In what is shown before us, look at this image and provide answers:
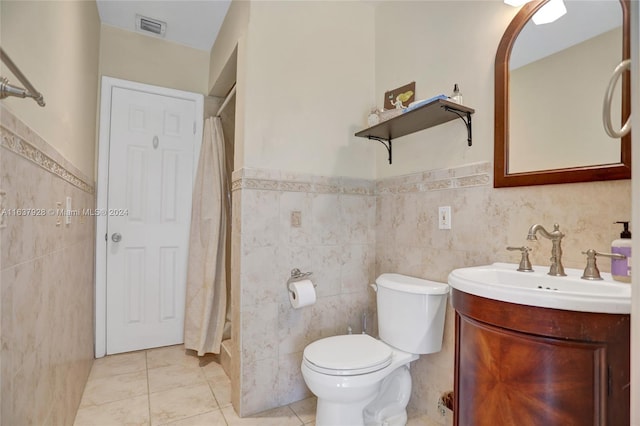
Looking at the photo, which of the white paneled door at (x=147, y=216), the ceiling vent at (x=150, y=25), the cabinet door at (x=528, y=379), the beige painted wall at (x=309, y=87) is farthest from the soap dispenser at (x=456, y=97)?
the ceiling vent at (x=150, y=25)

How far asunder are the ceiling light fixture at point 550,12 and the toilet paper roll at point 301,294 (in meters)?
1.59

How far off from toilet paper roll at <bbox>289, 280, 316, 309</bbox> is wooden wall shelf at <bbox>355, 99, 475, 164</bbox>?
94cm

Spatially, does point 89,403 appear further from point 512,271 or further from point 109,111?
point 512,271

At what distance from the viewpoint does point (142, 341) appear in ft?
8.20

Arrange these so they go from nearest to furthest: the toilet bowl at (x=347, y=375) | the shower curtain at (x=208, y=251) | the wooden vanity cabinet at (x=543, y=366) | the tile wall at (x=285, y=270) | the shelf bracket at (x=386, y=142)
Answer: the wooden vanity cabinet at (x=543, y=366), the toilet bowl at (x=347, y=375), the tile wall at (x=285, y=270), the shelf bracket at (x=386, y=142), the shower curtain at (x=208, y=251)

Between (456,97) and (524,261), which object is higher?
(456,97)

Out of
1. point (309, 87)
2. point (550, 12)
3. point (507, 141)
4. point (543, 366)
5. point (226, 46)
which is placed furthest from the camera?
point (226, 46)

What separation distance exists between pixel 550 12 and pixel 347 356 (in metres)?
1.67

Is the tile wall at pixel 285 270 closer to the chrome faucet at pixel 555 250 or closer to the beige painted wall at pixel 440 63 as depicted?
the beige painted wall at pixel 440 63

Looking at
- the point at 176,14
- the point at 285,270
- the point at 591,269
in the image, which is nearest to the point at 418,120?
the point at 591,269

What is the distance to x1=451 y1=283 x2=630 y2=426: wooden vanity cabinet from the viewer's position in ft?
2.52

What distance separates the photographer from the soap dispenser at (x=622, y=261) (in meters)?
0.96

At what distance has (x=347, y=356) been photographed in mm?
1435

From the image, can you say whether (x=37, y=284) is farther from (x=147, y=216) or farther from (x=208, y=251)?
(x=147, y=216)
